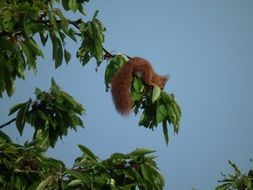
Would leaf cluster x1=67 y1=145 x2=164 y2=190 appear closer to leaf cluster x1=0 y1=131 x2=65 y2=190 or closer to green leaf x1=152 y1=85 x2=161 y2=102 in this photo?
leaf cluster x1=0 y1=131 x2=65 y2=190

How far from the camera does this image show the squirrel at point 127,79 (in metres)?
3.56

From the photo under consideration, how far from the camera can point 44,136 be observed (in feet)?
10.5

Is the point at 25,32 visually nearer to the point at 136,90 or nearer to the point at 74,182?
the point at 74,182

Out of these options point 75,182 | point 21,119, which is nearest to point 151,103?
point 21,119

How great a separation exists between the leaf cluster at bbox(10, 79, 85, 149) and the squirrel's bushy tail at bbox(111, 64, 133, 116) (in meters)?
0.40

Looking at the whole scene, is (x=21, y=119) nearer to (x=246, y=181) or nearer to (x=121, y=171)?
(x=121, y=171)

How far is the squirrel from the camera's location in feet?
11.7

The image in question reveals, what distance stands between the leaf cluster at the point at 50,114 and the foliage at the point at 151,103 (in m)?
0.64

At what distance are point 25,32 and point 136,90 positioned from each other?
1.36m

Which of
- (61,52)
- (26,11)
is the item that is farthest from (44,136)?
(26,11)

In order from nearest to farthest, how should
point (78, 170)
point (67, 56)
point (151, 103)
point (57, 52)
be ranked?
point (78, 170) < point (57, 52) < point (67, 56) < point (151, 103)

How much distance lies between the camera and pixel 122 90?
12.2ft

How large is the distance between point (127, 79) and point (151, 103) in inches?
12.3

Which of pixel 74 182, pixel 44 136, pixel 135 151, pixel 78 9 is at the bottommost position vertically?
pixel 74 182
